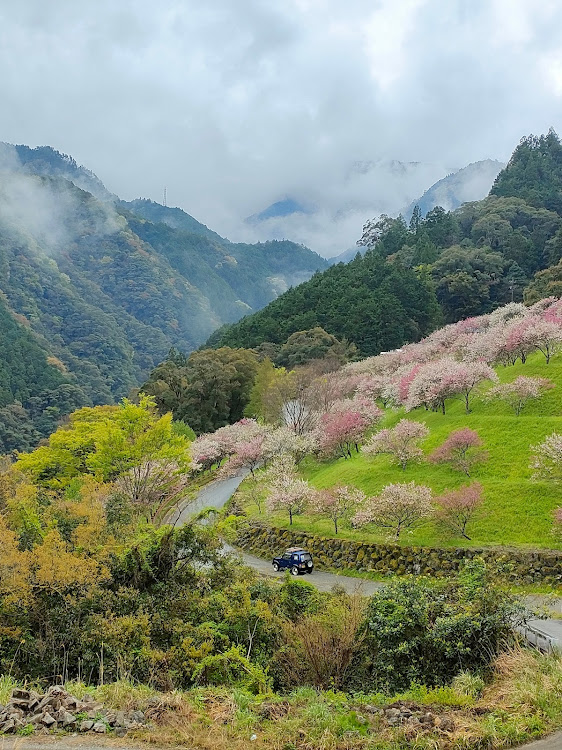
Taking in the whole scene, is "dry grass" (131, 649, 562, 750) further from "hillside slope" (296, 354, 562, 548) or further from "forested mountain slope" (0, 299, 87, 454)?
"forested mountain slope" (0, 299, 87, 454)

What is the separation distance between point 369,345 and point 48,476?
3870cm

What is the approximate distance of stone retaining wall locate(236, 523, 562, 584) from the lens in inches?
653

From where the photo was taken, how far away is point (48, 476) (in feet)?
99.0

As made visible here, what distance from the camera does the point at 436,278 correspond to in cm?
6956

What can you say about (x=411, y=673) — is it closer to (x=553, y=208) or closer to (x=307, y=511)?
(x=307, y=511)

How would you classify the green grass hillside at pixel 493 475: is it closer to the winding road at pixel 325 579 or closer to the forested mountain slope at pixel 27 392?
the winding road at pixel 325 579

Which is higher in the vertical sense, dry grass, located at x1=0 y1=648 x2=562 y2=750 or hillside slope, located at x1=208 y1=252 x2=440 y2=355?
hillside slope, located at x1=208 y1=252 x2=440 y2=355

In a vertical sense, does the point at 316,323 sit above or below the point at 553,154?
below

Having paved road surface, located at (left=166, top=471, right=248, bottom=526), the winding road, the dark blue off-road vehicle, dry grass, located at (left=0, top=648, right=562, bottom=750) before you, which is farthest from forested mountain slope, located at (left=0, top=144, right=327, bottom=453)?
dry grass, located at (left=0, top=648, right=562, bottom=750)

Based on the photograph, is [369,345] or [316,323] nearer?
[369,345]

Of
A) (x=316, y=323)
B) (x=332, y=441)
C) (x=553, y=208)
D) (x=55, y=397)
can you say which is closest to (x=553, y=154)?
(x=553, y=208)

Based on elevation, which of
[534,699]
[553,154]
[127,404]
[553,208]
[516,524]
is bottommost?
[516,524]

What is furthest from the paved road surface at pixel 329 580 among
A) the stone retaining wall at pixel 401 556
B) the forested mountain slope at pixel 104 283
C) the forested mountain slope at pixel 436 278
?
the forested mountain slope at pixel 104 283

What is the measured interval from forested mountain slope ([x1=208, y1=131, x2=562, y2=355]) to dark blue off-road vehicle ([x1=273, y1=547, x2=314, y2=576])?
129ft
